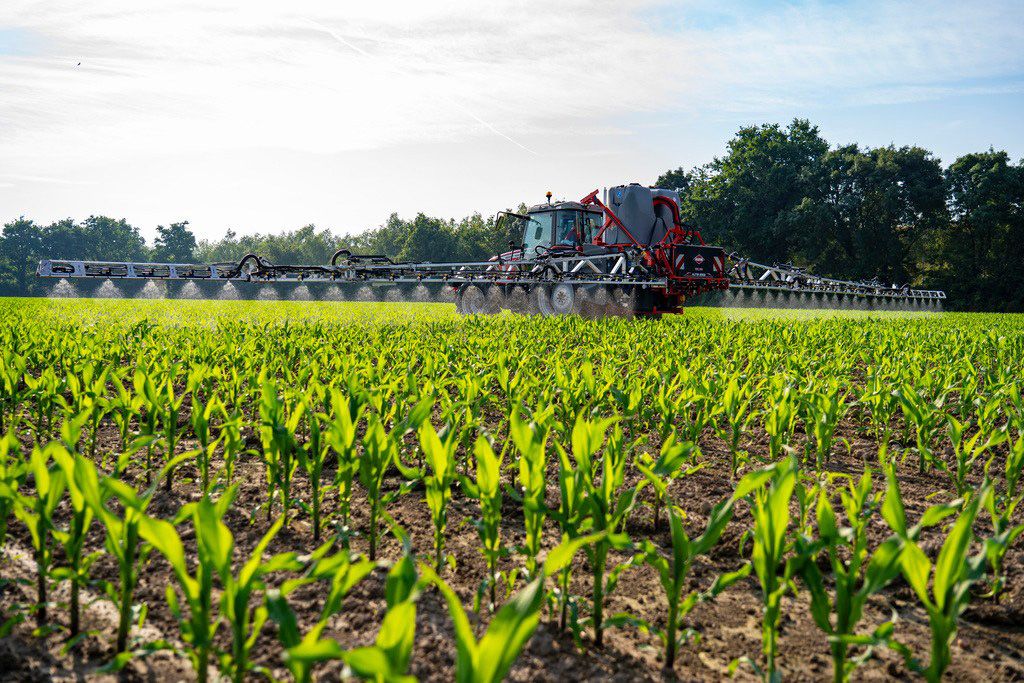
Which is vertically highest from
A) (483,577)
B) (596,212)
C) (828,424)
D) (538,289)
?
(596,212)

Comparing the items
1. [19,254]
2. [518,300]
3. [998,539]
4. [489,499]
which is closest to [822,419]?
[998,539]

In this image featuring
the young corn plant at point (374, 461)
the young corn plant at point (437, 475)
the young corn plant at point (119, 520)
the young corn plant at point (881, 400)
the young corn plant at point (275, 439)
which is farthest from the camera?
the young corn plant at point (881, 400)

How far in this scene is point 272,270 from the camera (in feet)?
57.6

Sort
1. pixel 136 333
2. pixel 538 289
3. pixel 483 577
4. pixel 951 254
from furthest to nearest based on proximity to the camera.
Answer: pixel 951 254, pixel 538 289, pixel 136 333, pixel 483 577

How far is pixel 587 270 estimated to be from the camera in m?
14.6

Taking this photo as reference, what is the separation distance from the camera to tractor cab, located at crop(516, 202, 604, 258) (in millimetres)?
16953

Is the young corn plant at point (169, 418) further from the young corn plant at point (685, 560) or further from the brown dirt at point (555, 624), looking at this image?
the young corn plant at point (685, 560)

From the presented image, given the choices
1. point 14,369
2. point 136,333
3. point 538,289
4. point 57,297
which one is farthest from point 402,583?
point 57,297

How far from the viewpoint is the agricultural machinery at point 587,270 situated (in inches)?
567

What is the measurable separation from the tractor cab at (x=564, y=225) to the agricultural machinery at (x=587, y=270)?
0.03 meters

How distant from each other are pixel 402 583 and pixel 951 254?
4300 centimetres

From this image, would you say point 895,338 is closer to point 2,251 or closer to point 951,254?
point 951,254

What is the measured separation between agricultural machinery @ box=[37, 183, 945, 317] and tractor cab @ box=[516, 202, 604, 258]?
3cm

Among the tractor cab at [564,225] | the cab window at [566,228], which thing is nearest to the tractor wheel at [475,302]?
the tractor cab at [564,225]
